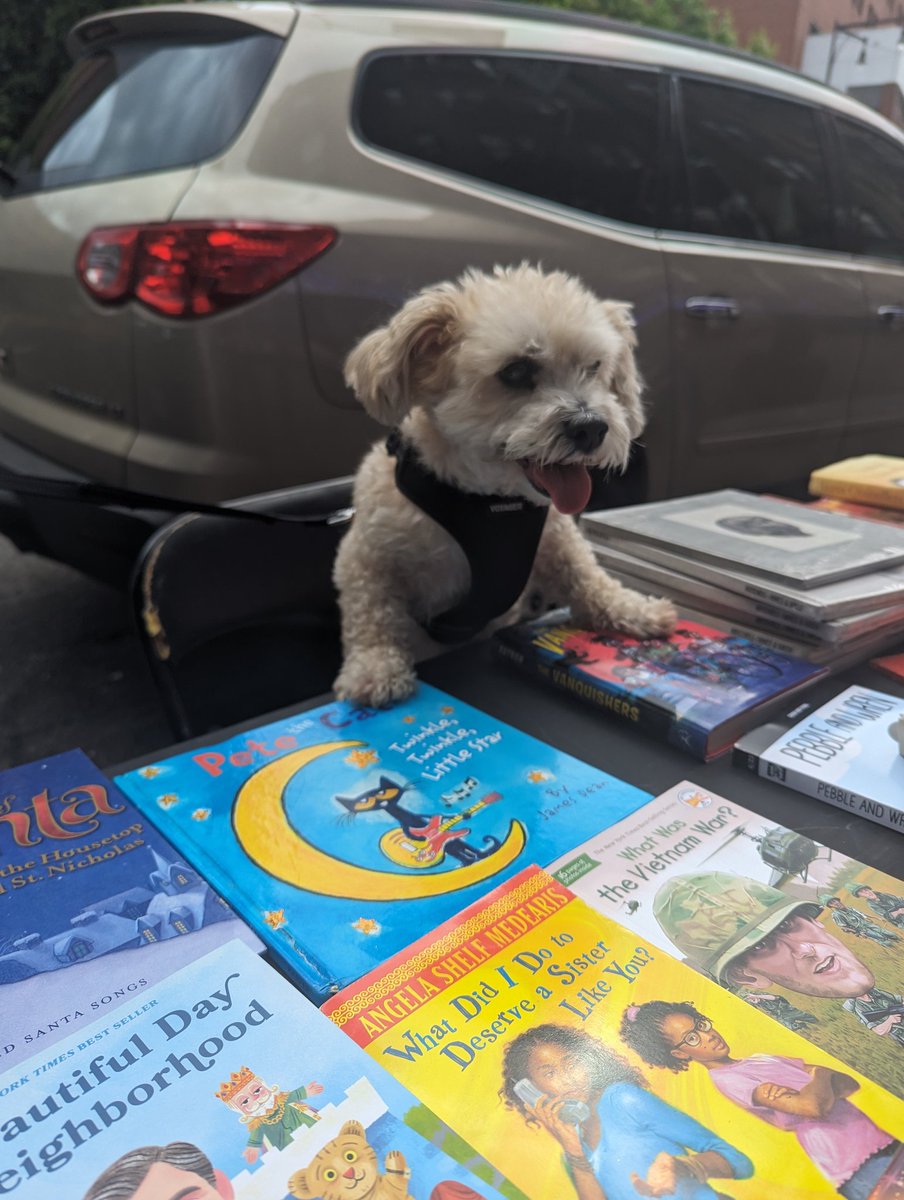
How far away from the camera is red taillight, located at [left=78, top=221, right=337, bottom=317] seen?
1.78 metres

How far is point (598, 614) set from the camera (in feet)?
4.03

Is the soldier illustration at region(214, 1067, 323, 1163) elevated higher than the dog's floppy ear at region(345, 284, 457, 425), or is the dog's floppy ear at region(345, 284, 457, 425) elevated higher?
the dog's floppy ear at region(345, 284, 457, 425)

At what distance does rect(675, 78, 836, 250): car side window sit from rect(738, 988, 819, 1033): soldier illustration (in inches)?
97.5

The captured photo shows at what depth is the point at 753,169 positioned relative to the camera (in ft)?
9.09

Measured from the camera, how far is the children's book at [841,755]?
804 mm

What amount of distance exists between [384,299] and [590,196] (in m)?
0.83

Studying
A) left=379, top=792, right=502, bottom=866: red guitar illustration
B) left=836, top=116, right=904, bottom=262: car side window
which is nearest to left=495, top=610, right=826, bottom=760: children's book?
left=379, top=792, right=502, bottom=866: red guitar illustration

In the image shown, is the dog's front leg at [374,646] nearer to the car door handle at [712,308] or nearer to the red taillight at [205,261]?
the red taillight at [205,261]

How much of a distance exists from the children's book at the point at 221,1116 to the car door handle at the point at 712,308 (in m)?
2.39

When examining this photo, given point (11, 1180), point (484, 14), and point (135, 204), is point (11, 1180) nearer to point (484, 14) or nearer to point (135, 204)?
point (135, 204)

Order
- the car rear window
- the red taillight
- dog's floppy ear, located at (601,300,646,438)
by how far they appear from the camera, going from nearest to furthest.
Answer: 1. dog's floppy ear, located at (601,300,646,438)
2. the red taillight
3. the car rear window

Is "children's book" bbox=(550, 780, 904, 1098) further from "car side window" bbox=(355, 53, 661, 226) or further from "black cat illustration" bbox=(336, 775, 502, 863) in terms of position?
"car side window" bbox=(355, 53, 661, 226)

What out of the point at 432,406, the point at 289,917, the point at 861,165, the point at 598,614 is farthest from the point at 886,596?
the point at 861,165

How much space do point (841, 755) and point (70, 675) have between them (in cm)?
248
